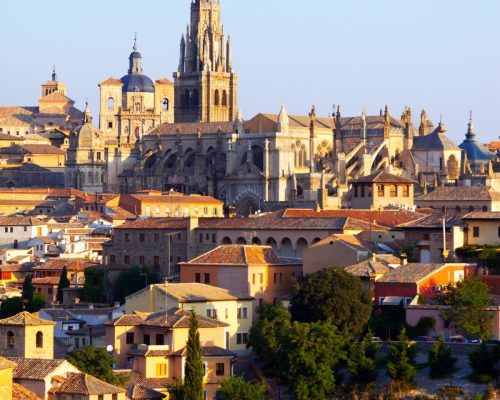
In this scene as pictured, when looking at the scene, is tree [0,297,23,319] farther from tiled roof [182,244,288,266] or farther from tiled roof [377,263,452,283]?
tiled roof [377,263,452,283]

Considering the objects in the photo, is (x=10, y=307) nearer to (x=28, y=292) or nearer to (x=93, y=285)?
(x=28, y=292)

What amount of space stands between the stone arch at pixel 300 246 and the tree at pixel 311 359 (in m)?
18.1

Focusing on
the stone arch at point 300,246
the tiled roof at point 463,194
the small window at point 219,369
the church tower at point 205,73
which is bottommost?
the small window at point 219,369

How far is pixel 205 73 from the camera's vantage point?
143 m

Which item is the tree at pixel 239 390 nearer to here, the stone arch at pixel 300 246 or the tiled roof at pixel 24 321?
the tiled roof at pixel 24 321

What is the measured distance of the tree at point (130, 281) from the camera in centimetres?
7312

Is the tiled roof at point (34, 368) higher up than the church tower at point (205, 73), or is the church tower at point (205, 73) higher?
the church tower at point (205, 73)

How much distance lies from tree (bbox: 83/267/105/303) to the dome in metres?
114

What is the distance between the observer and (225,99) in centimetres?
14525

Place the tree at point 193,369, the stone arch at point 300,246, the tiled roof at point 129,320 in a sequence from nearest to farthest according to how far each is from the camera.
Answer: the tree at point 193,369 < the tiled roof at point 129,320 < the stone arch at point 300,246

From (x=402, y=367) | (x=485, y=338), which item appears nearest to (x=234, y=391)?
(x=402, y=367)

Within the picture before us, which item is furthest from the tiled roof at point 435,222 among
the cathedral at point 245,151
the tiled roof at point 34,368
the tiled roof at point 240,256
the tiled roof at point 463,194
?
the cathedral at point 245,151

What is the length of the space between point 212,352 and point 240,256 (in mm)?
12596

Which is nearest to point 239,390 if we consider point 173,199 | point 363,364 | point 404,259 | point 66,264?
point 363,364
